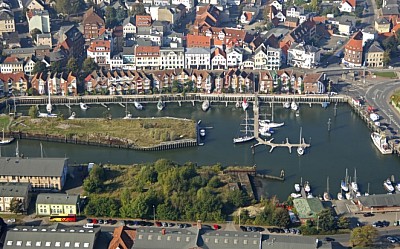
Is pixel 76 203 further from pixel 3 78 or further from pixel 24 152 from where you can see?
pixel 3 78

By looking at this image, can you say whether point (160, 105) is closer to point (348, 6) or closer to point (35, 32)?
point (35, 32)

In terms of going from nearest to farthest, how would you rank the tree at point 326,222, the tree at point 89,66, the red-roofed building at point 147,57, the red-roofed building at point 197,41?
the tree at point 326,222
the tree at point 89,66
the red-roofed building at point 147,57
the red-roofed building at point 197,41

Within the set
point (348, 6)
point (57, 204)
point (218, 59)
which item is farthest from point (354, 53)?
point (57, 204)

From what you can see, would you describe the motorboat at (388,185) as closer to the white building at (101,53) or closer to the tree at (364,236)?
the tree at (364,236)

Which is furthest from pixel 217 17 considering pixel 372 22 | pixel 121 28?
pixel 372 22

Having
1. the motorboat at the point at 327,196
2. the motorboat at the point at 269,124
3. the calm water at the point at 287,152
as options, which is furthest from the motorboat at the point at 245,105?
the motorboat at the point at 327,196

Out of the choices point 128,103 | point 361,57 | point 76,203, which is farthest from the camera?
point 361,57

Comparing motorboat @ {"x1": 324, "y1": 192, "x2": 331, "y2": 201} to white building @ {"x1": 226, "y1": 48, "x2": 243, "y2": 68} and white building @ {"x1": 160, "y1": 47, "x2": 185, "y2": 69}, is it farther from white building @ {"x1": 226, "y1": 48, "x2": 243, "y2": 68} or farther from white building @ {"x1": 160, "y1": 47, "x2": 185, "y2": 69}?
white building @ {"x1": 160, "y1": 47, "x2": 185, "y2": 69}
